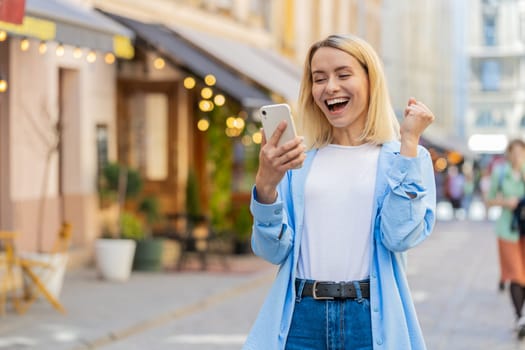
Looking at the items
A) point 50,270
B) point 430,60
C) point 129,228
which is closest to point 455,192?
point 430,60

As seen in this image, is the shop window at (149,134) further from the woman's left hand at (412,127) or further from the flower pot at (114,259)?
the woman's left hand at (412,127)

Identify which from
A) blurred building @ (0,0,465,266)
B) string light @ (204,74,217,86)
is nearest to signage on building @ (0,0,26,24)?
blurred building @ (0,0,465,266)

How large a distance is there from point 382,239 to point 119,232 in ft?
40.4

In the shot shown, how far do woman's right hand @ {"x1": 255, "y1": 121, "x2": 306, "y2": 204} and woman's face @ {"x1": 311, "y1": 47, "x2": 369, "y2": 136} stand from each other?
36 centimetres

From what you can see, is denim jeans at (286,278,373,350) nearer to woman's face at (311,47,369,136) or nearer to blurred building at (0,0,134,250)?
woman's face at (311,47,369,136)

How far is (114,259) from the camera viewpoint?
47.6ft

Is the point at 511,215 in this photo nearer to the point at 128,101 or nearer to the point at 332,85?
the point at 332,85

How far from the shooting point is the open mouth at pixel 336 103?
12.6ft

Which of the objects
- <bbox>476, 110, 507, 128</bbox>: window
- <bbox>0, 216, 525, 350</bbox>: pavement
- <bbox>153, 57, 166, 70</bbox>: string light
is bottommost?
<bbox>0, 216, 525, 350</bbox>: pavement

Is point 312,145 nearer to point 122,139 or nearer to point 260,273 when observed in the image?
point 260,273

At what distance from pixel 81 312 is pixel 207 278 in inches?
151

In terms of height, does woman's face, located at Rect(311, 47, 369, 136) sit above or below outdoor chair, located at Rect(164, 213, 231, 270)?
above

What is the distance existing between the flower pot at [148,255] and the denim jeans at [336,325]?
12.2m

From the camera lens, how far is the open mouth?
12.6ft
